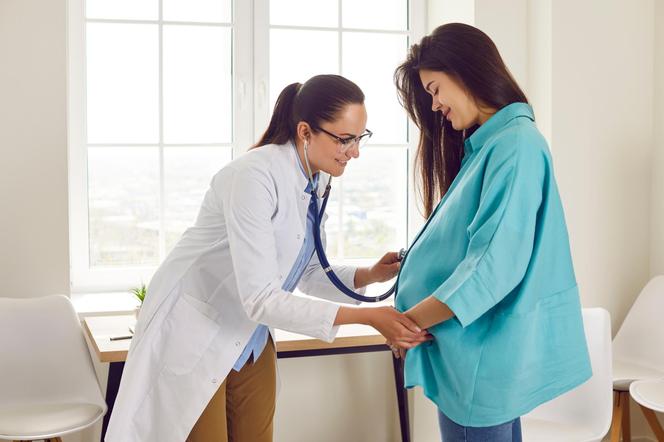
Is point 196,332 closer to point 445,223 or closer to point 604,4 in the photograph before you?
point 445,223

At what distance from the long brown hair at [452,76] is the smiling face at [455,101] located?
0.5 inches

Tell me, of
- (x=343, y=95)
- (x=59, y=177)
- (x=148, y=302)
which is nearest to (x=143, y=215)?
(x=59, y=177)

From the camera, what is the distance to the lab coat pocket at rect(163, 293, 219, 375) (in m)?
1.70

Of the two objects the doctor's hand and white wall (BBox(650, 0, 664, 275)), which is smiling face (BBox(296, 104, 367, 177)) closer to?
the doctor's hand

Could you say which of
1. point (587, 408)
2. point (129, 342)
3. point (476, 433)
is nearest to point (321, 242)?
point (476, 433)

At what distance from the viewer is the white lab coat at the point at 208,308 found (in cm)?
164

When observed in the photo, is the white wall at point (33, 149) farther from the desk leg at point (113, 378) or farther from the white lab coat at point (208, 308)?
the white lab coat at point (208, 308)

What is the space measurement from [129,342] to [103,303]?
68 cm

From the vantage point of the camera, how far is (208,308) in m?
1.72

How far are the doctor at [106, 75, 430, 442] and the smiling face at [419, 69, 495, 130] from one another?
0.66ft

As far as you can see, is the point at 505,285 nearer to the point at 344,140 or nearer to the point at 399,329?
the point at 399,329

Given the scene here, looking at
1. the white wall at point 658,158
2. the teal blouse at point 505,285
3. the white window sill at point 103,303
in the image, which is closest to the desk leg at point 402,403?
the white window sill at point 103,303

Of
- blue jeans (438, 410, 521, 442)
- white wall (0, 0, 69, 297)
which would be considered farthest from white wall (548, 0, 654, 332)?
white wall (0, 0, 69, 297)

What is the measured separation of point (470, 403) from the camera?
4.64ft
